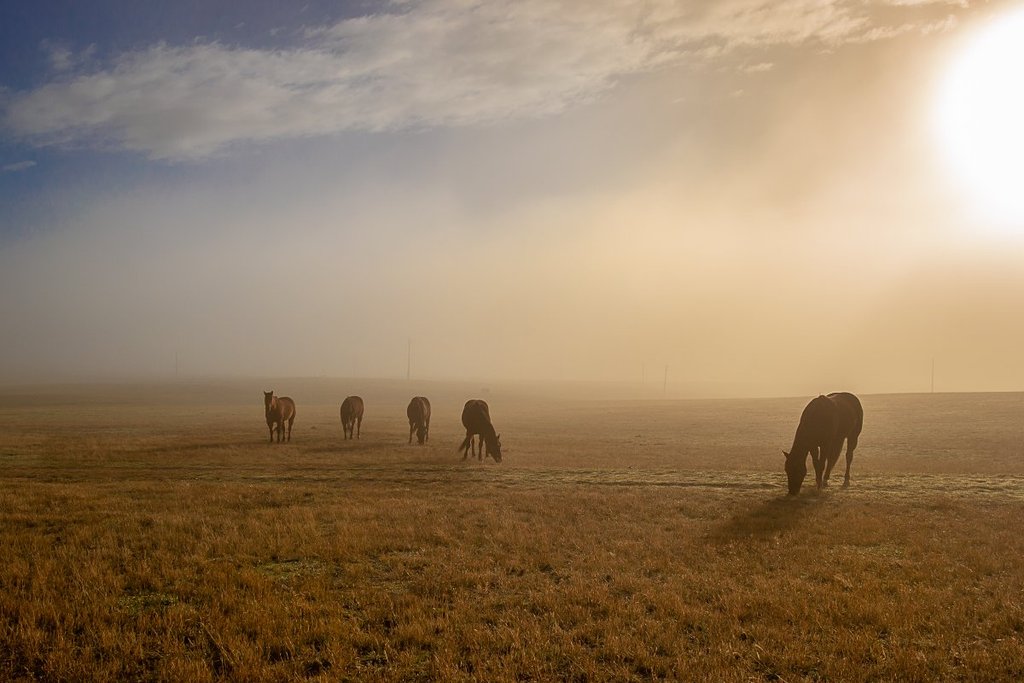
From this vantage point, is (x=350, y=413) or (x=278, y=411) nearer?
(x=278, y=411)

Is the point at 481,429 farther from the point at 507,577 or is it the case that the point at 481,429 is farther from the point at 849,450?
the point at 507,577

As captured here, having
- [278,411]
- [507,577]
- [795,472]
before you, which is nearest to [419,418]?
[278,411]

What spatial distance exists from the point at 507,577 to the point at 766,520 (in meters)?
7.60

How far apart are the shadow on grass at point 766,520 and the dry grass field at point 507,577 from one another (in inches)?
4.0

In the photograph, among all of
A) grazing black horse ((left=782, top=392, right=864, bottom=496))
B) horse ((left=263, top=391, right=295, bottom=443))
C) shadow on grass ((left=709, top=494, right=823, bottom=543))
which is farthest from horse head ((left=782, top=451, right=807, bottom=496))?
horse ((left=263, top=391, right=295, bottom=443))

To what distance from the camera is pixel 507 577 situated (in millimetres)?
9883

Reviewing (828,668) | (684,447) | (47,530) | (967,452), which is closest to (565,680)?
(828,668)

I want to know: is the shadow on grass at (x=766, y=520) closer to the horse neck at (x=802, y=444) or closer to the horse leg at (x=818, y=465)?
the horse neck at (x=802, y=444)

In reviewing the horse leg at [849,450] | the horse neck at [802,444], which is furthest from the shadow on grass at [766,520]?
the horse leg at [849,450]

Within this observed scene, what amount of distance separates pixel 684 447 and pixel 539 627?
92.4 feet

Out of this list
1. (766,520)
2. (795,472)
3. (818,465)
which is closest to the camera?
(766,520)

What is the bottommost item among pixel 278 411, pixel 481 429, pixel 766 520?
pixel 766 520

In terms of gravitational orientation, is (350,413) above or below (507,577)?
above

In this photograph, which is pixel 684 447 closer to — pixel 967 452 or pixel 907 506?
pixel 967 452
